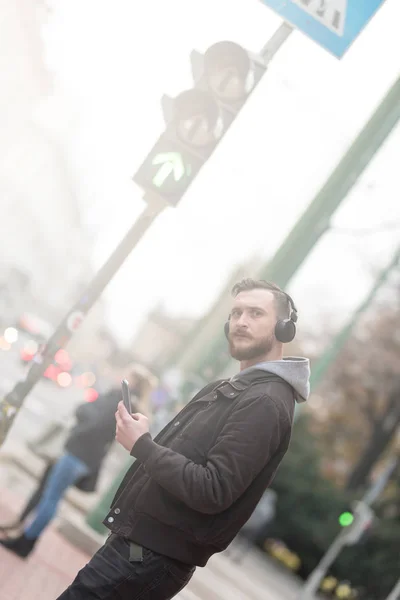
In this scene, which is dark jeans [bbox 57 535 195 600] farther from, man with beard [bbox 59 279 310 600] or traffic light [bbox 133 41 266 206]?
traffic light [bbox 133 41 266 206]

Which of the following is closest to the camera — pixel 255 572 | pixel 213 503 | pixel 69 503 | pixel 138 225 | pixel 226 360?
pixel 213 503

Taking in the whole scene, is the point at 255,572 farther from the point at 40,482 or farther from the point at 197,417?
the point at 197,417

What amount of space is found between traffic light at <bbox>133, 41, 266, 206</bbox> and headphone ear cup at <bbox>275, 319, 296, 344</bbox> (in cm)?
198

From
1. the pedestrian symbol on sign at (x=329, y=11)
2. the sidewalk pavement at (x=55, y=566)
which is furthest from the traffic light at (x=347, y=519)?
the pedestrian symbol on sign at (x=329, y=11)

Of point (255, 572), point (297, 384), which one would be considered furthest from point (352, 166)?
point (255, 572)

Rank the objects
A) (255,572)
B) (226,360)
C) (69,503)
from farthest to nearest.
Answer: (255,572) < (69,503) < (226,360)

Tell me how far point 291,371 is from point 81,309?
260 centimetres

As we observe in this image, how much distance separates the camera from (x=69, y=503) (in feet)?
36.4

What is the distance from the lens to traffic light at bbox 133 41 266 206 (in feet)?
16.6

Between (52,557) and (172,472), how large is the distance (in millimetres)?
5461

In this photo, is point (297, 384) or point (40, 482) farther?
point (40, 482)

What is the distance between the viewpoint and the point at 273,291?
3.40 metres

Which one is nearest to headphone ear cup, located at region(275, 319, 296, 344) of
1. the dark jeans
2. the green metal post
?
the dark jeans

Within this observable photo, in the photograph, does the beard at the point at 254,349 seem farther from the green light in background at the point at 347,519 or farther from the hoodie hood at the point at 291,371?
the green light in background at the point at 347,519
